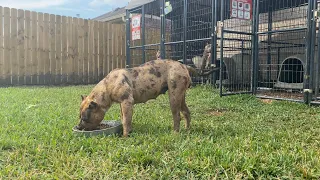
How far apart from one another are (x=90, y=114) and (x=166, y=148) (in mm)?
1212

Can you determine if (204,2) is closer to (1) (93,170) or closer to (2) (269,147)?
(2) (269,147)

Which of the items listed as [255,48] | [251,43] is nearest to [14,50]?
[251,43]

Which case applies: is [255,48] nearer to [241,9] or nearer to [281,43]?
[241,9]

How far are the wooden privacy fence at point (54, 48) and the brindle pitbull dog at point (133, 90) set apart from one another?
8.18 metres

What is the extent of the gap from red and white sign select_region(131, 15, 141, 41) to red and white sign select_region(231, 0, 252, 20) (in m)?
4.46

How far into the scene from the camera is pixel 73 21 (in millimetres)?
12562

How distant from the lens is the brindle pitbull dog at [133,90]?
12.8ft

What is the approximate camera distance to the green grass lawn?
2.51m

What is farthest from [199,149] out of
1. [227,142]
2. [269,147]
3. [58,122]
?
[58,122]

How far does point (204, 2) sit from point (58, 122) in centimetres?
746

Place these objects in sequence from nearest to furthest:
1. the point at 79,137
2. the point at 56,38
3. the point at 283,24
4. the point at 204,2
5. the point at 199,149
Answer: the point at 199,149
the point at 79,137
the point at 283,24
the point at 204,2
the point at 56,38

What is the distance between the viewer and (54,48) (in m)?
12.0

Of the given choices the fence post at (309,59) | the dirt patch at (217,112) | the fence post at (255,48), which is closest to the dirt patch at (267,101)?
the fence post at (255,48)

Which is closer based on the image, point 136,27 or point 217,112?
point 217,112
